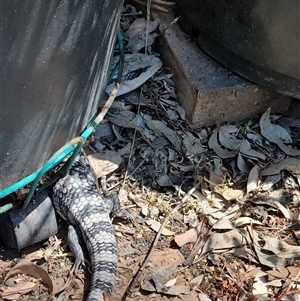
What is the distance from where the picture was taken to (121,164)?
291cm

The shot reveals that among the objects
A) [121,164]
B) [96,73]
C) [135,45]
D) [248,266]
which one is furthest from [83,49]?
[135,45]

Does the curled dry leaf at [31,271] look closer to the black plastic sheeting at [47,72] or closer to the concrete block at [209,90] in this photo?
the black plastic sheeting at [47,72]

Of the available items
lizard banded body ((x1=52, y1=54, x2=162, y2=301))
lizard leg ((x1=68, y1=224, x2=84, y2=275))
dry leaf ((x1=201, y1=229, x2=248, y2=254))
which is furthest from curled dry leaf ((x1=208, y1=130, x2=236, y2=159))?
lizard leg ((x1=68, y1=224, x2=84, y2=275))

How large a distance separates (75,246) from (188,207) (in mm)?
574

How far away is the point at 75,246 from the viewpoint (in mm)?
2510

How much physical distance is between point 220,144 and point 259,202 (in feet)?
1.41

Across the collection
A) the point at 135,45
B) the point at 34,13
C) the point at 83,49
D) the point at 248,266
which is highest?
the point at 34,13

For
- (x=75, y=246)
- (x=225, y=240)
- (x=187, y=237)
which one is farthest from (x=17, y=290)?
(x=225, y=240)

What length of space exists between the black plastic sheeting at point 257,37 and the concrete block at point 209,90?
0.24ft

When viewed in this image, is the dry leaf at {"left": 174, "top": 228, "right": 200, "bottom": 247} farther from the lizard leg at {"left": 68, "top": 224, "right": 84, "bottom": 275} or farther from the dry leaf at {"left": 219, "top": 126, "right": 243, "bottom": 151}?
the dry leaf at {"left": 219, "top": 126, "right": 243, "bottom": 151}

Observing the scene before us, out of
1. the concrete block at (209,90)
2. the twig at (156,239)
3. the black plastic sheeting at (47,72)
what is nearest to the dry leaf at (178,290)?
the twig at (156,239)

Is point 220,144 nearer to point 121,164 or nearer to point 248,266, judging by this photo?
point 121,164

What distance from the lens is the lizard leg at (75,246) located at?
2.45m

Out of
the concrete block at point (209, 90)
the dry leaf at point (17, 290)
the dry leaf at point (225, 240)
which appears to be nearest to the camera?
the dry leaf at point (17, 290)
